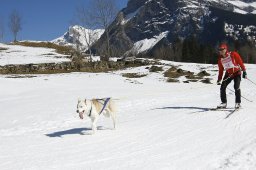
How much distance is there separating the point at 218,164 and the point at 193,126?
390 cm

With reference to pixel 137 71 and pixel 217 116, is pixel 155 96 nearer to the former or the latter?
pixel 217 116

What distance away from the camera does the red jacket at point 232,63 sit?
12.9m

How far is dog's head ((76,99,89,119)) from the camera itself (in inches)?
381

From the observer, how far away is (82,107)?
9750mm

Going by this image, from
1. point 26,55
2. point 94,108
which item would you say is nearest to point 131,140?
point 94,108

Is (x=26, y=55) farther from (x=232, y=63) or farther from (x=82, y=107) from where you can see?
(x=82, y=107)

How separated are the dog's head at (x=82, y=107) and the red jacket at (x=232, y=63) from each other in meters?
5.51

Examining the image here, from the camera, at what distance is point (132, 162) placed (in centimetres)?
748

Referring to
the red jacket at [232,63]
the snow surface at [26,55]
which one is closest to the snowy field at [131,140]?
the red jacket at [232,63]

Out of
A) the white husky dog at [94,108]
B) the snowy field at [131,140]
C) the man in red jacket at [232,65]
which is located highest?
the man in red jacket at [232,65]

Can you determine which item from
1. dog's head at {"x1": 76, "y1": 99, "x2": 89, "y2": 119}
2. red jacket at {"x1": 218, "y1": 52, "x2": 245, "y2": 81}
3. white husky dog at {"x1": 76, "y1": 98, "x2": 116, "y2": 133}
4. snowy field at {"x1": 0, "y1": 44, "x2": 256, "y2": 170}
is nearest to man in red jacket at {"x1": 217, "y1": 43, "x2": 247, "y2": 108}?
red jacket at {"x1": 218, "y1": 52, "x2": 245, "y2": 81}

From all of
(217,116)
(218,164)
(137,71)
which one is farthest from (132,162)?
(137,71)

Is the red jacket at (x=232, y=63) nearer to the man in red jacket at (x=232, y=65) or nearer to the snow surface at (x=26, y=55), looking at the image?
the man in red jacket at (x=232, y=65)

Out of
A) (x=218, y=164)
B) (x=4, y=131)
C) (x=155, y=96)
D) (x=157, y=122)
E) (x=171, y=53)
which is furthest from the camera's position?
(x=171, y=53)
